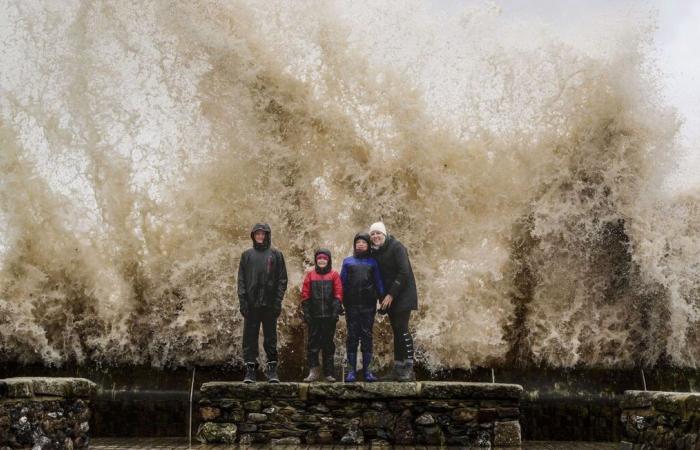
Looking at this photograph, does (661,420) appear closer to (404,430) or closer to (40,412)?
(404,430)

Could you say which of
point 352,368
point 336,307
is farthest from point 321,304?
point 352,368

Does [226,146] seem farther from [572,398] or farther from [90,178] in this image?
A: [572,398]

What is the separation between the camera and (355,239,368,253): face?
8.60 m

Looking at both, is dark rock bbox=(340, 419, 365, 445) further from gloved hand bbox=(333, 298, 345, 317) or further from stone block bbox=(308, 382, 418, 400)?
gloved hand bbox=(333, 298, 345, 317)

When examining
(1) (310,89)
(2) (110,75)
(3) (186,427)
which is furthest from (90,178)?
(3) (186,427)

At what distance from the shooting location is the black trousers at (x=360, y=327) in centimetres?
866

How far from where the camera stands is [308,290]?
8.69 m

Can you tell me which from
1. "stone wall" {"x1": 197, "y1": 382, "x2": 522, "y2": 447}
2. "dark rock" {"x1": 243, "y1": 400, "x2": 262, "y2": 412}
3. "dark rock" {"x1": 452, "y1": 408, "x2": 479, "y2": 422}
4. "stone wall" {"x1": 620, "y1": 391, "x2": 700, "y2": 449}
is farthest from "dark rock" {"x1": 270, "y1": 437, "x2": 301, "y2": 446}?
"stone wall" {"x1": 620, "y1": 391, "x2": 700, "y2": 449}

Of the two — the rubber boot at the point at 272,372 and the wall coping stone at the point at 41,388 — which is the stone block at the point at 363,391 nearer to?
the rubber boot at the point at 272,372

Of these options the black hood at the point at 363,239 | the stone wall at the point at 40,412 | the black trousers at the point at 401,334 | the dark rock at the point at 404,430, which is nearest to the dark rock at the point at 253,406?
the dark rock at the point at 404,430

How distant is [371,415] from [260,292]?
1744 millimetres

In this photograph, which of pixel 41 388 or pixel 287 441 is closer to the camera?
pixel 41 388

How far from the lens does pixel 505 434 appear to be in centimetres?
826

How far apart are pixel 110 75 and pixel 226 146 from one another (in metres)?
2.50
